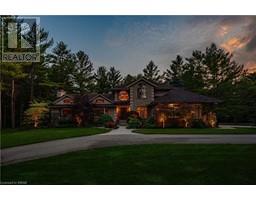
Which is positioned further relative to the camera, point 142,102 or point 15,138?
point 142,102

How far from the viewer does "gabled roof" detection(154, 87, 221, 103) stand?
9891 millimetres

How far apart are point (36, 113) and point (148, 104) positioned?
7.21 metres

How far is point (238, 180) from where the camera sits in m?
4.22

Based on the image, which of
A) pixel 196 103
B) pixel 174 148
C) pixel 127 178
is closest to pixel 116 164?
pixel 127 178

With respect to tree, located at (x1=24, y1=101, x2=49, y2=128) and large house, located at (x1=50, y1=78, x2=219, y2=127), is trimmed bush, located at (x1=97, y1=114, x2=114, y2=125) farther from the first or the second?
tree, located at (x1=24, y1=101, x2=49, y2=128)

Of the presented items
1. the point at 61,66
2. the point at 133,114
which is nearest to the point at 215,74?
the point at 133,114

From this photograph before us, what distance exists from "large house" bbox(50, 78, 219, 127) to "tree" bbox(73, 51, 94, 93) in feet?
1.16

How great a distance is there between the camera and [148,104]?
1320 cm

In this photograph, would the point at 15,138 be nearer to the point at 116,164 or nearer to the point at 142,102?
the point at 116,164

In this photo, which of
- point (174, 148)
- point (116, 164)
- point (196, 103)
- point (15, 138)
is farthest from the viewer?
point (196, 103)

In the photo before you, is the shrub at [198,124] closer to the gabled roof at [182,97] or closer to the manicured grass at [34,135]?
the gabled roof at [182,97]

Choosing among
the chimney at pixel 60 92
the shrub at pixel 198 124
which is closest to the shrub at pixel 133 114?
the shrub at pixel 198 124

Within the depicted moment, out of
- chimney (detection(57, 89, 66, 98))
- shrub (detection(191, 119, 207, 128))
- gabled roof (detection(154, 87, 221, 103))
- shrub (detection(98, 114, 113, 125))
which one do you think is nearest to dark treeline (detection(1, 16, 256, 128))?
chimney (detection(57, 89, 66, 98))
